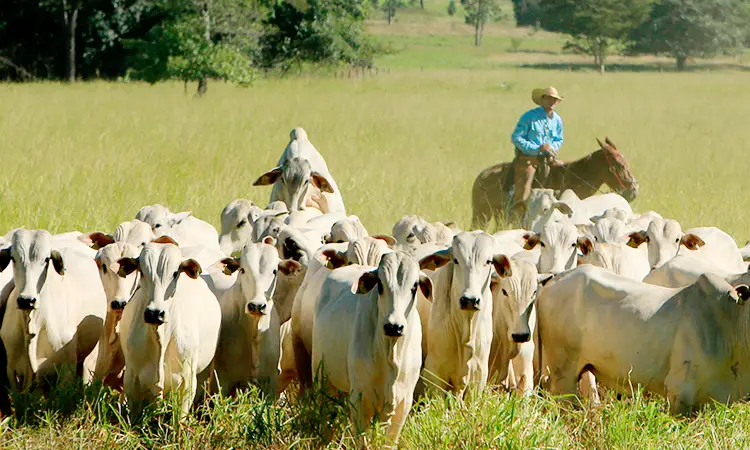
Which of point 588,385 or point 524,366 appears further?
point 588,385

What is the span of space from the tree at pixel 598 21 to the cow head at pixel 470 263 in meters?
59.2

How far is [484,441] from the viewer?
23.1ft

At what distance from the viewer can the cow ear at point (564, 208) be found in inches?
464

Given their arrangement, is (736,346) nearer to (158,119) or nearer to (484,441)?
(484,441)

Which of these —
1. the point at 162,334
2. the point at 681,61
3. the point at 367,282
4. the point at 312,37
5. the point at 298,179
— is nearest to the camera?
the point at 367,282

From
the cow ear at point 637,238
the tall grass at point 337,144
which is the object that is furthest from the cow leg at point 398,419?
the tall grass at point 337,144

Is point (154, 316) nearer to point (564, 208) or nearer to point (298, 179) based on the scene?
point (298, 179)

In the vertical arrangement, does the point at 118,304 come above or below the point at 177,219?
above

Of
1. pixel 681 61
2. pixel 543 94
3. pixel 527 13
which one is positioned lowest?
pixel 681 61

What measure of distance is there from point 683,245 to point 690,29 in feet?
209

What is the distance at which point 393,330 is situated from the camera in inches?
259

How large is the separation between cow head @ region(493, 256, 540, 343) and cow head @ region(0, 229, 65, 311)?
3059mm

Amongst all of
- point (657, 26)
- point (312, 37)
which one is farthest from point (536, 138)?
point (657, 26)

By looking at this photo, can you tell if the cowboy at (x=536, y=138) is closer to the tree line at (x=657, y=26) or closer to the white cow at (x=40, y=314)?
the white cow at (x=40, y=314)
